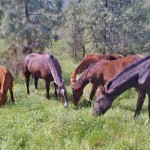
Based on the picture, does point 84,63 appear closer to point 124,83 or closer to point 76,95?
point 76,95

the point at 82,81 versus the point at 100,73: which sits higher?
the point at 100,73

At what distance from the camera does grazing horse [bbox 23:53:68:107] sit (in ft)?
33.8

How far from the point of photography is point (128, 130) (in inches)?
263

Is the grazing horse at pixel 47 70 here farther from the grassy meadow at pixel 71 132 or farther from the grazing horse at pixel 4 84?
the grassy meadow at pixel 71 132

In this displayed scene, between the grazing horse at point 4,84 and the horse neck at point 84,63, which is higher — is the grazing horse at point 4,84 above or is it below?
above

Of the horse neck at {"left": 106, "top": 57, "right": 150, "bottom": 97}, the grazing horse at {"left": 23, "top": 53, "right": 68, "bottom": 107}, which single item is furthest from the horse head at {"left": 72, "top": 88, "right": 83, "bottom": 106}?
the horse neck at {"left": 106, "top": 57, "right": 150, "bottom": 97}

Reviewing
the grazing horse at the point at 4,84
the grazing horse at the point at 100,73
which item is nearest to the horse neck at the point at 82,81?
the grazing horse at the point at 100,73

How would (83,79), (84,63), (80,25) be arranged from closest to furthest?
(83,79) < (84,63) < (80,25)

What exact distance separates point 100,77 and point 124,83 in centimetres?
227

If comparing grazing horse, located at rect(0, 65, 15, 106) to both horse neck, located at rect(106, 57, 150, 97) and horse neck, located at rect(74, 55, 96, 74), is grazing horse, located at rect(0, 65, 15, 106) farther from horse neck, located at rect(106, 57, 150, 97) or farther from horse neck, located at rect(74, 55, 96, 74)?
horse neck, located at rect(74, 55, 96, 74)

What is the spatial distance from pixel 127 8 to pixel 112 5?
8.89ft

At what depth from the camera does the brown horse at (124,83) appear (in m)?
8.13

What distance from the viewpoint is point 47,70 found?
462 inches

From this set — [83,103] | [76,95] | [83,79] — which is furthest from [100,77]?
[83,103]
